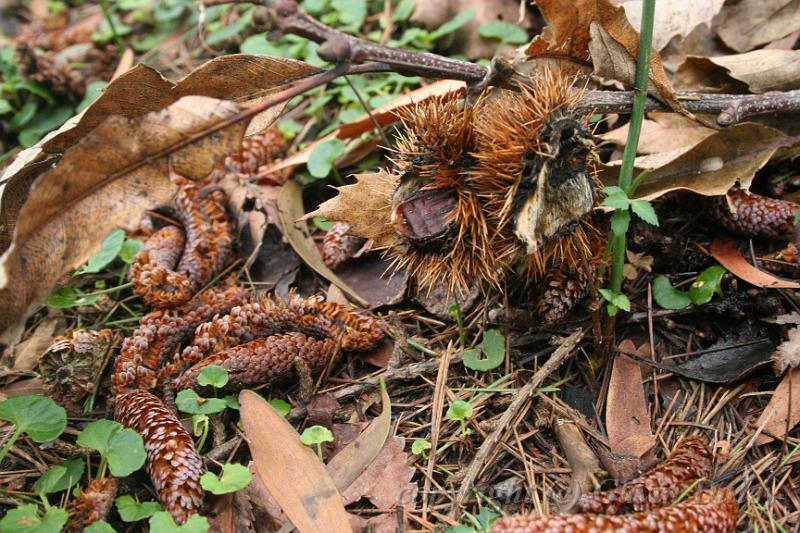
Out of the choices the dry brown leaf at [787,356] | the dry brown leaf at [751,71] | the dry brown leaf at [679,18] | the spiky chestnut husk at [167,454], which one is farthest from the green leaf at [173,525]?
the dry brown leaf at [679,18]

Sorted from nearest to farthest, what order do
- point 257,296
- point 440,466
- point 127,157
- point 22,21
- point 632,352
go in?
point 127,157 → point 440,466 → point 632,352 → point 257,296 → point 22,21

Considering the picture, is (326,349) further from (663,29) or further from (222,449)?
(663,29)

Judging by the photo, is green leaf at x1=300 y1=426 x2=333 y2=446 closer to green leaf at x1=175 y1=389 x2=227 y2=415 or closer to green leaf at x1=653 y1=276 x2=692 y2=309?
green leaf at x1=175 y1=389 x2=227 y2=415

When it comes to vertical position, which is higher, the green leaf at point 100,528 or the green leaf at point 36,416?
the green leaf at point 36,416

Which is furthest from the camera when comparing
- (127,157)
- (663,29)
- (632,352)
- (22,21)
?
(22,21)

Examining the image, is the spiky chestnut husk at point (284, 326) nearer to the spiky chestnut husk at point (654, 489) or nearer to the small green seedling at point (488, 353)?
the small green seedling at point (488, 353)

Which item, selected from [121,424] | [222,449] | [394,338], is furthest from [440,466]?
[121,424]

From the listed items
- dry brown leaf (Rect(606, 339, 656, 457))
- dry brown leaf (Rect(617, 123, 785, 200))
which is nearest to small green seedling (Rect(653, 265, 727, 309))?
dry brown leaf (Rect(606, 339, 656, 457))

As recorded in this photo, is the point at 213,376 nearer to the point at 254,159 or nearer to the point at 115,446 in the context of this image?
the point at 115,446
